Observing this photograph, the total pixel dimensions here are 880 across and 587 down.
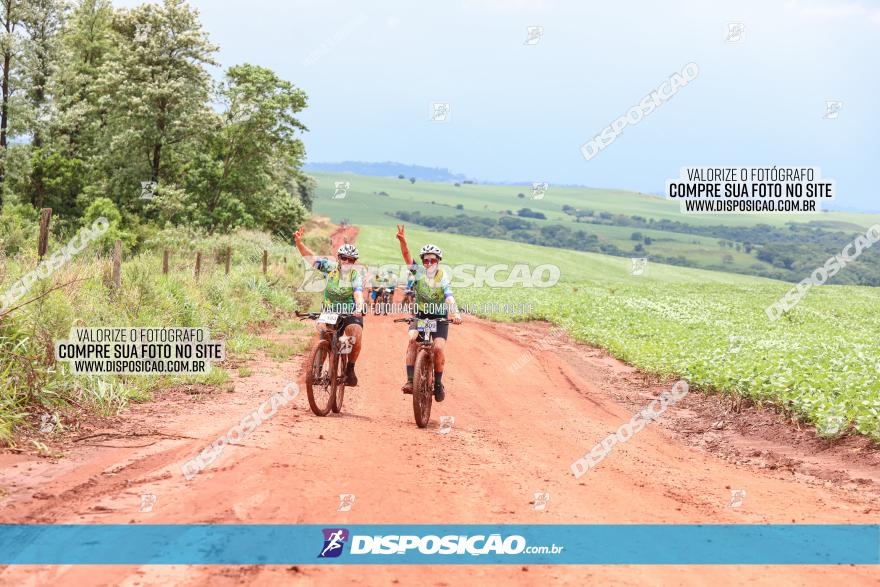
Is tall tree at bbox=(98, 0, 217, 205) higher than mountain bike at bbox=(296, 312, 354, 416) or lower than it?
higher

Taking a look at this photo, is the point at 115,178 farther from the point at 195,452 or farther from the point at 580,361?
the point at 195,452

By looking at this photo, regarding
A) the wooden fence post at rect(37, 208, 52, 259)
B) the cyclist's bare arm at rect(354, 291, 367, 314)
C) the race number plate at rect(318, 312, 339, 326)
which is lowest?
the race number plate at rect(318, 312, 339, 326)

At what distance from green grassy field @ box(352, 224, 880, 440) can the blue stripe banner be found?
506cm

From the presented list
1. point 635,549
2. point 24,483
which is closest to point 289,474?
point 24,483

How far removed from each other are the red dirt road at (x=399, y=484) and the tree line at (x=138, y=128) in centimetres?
3334

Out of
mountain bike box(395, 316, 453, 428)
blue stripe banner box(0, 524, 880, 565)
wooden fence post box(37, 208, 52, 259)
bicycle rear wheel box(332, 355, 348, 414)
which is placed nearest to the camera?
blue stripe banner box(0, 524, 880, 565)

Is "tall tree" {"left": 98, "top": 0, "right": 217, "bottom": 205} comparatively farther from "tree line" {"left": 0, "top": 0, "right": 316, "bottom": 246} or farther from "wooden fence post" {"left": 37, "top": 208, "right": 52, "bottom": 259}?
"wooden fence post" {"left": 37, "top": 208, "right": 52, "bottom": 259}

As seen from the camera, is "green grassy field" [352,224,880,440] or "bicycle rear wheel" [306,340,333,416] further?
"green grassy field" [352,224,880,440]

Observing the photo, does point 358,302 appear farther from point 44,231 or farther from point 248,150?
point 248,150

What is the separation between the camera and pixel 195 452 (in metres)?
9.14

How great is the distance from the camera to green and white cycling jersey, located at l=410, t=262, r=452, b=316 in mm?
11914

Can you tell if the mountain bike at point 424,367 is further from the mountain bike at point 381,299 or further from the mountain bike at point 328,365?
the mountain bike at point 381,299

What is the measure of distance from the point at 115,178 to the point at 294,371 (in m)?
35.1

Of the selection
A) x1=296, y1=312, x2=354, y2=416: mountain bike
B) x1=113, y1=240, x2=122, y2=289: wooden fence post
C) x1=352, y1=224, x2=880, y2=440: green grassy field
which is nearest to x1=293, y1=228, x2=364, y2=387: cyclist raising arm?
x1=296, y1=312, x2=354, y2=416: mountain bike
